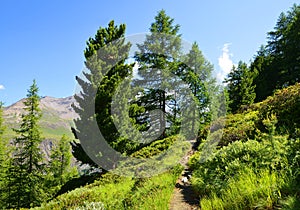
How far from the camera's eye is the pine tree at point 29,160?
2562 centimetres

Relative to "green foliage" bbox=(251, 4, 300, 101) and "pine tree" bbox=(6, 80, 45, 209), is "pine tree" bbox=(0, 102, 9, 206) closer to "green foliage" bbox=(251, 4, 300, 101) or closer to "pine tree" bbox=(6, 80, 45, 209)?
"pine tree" bbox=(6, 80, 45, 209)

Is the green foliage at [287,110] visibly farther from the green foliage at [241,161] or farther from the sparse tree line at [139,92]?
the sparse tree line at [139,92]

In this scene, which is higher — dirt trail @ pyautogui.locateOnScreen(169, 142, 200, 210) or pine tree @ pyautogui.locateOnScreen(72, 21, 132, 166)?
pine tree @ pyautogui.locateOnScreen(72, 21, 132, 166)

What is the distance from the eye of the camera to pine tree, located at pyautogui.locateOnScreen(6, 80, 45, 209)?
25.6 metres

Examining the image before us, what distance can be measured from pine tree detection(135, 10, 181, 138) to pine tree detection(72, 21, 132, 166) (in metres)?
6.11

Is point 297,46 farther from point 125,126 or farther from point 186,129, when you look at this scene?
point 125,126

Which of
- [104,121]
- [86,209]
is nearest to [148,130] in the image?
[104,121]

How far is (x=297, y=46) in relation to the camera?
32.2 meters

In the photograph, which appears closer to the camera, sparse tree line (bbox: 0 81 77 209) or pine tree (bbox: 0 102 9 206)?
sparse tree line (bbox: 0 81 77 209)

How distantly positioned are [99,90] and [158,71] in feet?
31.9

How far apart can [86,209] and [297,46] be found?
34.2m

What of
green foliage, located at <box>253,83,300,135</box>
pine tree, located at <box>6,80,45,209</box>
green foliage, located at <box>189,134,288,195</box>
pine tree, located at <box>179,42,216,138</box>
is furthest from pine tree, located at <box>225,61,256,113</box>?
green foliage, located at <box>189,134,288,195</box>

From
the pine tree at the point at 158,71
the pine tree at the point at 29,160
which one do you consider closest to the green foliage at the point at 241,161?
the pine tree at the point at 158,71

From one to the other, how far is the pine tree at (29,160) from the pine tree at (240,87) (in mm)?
23308
